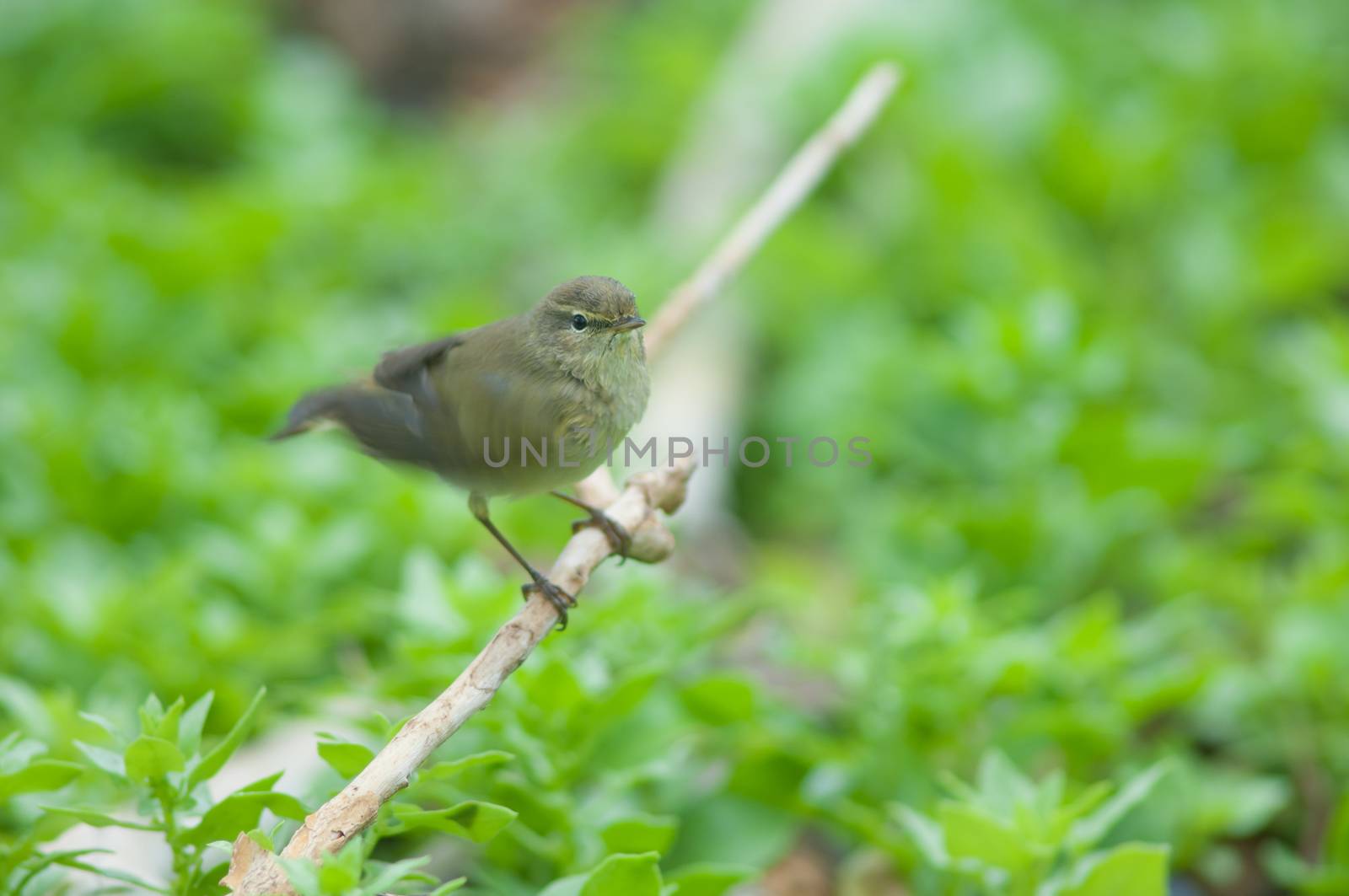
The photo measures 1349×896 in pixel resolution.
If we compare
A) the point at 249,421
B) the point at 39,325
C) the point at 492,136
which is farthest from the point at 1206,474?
the point at 492,136

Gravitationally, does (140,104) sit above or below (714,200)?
above

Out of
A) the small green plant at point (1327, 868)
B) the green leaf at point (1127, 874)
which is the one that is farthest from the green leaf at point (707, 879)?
the small green plant at point (1327, 868)

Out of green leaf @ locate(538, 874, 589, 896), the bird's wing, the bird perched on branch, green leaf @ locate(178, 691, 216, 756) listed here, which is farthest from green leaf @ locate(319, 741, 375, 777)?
the bird's wing

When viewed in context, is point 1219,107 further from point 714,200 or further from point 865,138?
point 714,200

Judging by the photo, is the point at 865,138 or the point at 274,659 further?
the point at 865,138

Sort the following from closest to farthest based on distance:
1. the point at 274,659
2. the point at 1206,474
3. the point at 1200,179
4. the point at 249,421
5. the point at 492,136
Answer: the point at 274,659, the point at 1206,474, the point at 249,421, the point at 1200,179, the point at 492,136

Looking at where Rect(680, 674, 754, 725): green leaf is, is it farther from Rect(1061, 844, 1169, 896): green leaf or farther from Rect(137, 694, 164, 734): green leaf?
Rect(137, 694, 164, 734): green leaf
